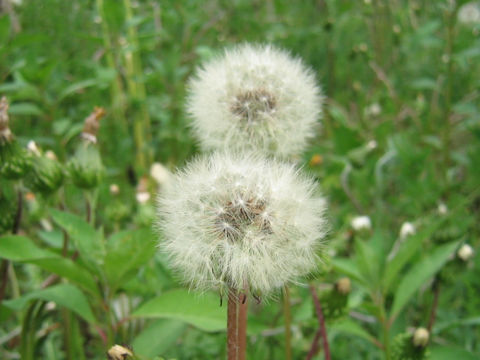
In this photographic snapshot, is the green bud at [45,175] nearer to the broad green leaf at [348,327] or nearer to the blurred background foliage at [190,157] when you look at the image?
the blurred background foliage at [190,157]

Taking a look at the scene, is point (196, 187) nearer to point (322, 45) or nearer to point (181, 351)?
point (181, 351)

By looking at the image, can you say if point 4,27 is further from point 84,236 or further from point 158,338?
point 158,338

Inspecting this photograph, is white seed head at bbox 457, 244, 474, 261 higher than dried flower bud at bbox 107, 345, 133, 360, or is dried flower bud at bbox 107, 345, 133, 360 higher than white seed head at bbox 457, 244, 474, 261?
white seed head at bbox 457, 244, 474, 261

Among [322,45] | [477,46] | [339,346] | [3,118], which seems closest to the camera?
[3,118]

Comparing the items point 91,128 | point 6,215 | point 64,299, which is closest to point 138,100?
point 91,128

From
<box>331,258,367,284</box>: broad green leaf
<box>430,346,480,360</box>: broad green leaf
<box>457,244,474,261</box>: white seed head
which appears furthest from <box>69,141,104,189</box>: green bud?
<box>457,244,474,261</box>: white seed head

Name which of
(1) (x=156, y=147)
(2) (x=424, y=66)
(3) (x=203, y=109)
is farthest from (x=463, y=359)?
(2) (x=424, y=66)

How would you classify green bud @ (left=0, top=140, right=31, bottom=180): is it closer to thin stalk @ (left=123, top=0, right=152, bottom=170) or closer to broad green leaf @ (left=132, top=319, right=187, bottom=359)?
broad green leaf @ (left=132, top=319, right=187, bottom=359)
